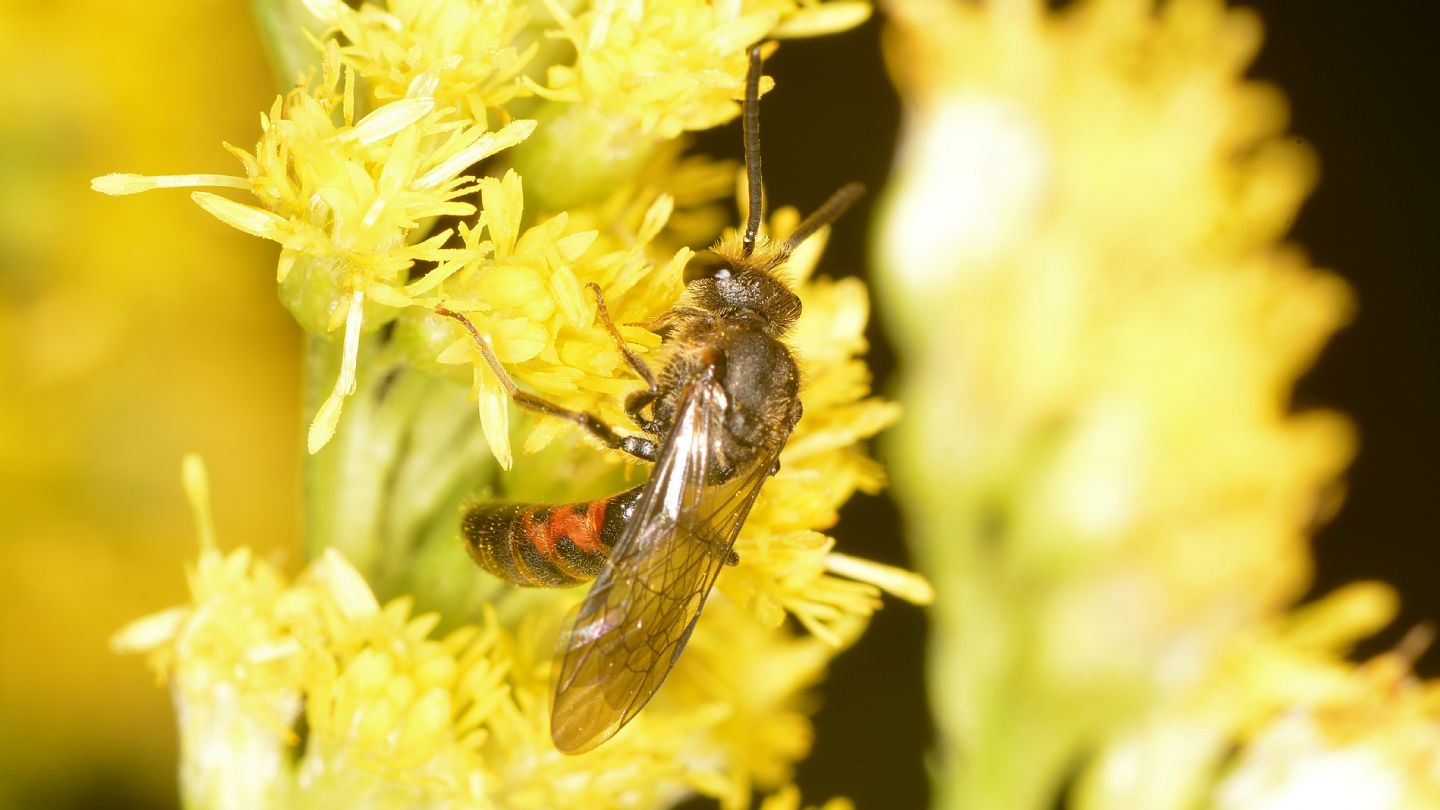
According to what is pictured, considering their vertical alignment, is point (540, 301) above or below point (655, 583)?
above

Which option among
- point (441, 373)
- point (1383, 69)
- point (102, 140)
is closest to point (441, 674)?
point (441, 373)

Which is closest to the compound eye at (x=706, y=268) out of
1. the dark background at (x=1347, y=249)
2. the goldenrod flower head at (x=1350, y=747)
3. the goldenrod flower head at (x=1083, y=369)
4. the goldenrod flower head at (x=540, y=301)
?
the goldenrod flower head at (x=540, y=301)

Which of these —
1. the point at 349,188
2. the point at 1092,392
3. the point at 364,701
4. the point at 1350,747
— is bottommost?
the point at 1350,747

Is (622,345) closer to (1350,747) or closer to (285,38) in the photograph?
(285,38)

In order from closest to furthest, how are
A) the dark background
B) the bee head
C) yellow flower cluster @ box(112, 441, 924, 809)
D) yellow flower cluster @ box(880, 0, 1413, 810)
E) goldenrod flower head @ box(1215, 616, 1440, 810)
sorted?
yellow flower cluster @ box(112, 441, 924, 809)
the bee head
goldenrod flower head @ box(1215, 616, 1440, 810)
yellow flower cluster @ box(880, 0, 1413, 810)
the dark background

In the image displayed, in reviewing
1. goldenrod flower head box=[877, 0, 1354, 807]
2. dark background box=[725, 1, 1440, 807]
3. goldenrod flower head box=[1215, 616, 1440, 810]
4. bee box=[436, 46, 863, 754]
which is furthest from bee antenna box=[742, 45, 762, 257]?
dark background box=[725, 1, 1440, 807]

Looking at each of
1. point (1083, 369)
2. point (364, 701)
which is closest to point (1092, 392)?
point (1083, 369)

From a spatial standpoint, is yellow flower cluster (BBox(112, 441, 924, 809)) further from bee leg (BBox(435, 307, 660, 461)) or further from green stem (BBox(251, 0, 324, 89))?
green stem (BBox(251, 0, 324, 89))

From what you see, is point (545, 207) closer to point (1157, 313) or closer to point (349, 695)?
point (349, 695)
